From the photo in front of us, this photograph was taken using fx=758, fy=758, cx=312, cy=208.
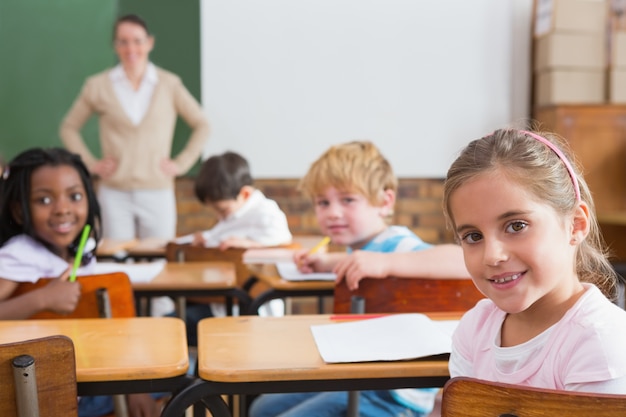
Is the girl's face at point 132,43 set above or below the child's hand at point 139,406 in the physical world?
above

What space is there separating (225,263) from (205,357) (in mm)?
1323

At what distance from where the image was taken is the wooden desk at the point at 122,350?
3.79 feet

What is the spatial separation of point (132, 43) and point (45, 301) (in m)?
2.70

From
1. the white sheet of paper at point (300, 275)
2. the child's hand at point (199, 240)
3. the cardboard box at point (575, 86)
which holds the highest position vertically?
the cardboard box at point (575, 86)

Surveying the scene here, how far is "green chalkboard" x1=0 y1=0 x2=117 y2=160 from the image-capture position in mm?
4480

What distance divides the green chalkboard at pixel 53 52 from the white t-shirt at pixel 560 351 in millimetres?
3796

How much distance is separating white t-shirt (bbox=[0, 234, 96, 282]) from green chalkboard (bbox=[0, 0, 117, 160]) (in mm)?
2711

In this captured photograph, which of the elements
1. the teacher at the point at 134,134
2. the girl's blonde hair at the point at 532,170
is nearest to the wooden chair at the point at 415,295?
the girl's blonde hair at the point at 532,170

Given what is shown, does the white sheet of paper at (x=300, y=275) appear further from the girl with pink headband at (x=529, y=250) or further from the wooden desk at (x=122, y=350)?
the girl with pink headband at (x=529, y=250)

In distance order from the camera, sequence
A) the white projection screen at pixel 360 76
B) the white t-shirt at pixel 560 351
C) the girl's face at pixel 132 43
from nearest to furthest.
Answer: the white t-shirt at pixel 560 351 → the girl's face at pixel 132 43 → the white projection screen at pixel 360 76

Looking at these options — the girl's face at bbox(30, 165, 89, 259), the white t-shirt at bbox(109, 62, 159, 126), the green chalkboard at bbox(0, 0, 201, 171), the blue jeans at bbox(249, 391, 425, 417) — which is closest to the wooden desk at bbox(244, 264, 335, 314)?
the blue jeans at bbox(249, 391, 425, 417)

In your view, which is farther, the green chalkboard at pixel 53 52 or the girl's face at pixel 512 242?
the green chalkboard at pixel 53 52

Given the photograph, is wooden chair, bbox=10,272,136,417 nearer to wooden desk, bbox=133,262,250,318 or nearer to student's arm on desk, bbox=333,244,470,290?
wooden desk, bbox=133,262,250,318

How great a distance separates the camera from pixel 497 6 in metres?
4.89
